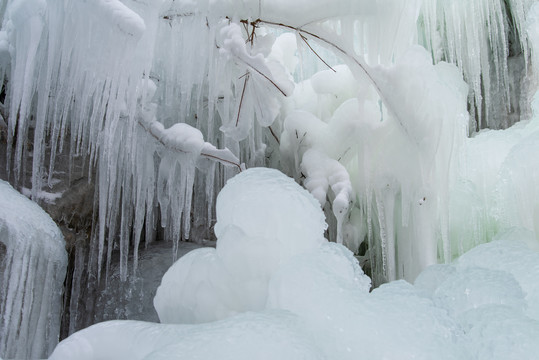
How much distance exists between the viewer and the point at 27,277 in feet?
7.86

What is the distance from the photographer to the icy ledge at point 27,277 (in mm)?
2359

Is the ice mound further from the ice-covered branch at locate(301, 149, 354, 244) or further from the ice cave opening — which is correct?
the ice-covered branch at locate(301, 149, 354, 244)

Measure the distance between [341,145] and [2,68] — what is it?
166 centimetres

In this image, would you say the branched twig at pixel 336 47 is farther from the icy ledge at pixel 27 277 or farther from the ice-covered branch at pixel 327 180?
the icy ledge at pixel 27 277

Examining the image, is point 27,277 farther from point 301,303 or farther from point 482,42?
point 482,42

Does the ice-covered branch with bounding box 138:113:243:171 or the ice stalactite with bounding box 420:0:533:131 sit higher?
the ice stalactite with bounding box 420:0:533:131

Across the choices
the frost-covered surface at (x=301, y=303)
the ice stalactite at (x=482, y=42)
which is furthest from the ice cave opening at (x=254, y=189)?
the ice stalactite at (x=482, y=42)

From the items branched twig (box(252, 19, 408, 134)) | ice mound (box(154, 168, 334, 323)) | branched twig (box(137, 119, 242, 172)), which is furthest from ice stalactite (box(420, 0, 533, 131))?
ice mound (box(154, 168, 334, 323))

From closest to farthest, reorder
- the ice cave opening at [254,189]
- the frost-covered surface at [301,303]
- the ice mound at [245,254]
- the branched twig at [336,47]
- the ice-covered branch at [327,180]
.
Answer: the frost-covered surface at [301,303] → the ice cave opening at [254,189] → the ice mound at [245,254] → the branched twig at [336,47] → the ice-covered branch at [327,180]

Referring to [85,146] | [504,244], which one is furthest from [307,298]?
[85,146]

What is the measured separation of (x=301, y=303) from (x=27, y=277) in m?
1.46

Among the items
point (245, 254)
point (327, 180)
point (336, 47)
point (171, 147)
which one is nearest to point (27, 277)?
point (171, 147)

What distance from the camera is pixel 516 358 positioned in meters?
1.30

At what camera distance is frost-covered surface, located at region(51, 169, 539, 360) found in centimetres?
130
